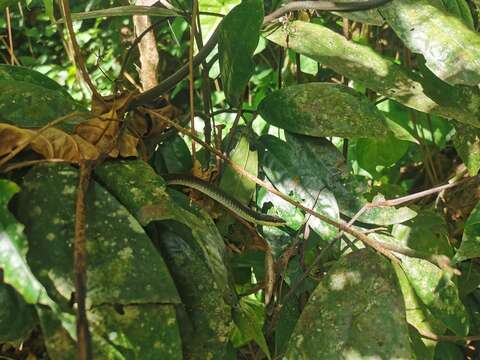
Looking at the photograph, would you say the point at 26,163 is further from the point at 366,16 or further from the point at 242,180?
the point at 366,16

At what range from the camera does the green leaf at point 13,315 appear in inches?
19.4

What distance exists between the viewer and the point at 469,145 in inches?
33.1

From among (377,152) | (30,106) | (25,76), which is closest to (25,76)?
(25,76)

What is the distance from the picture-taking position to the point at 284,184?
2.54ft

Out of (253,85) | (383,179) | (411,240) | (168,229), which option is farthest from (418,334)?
(253,85)

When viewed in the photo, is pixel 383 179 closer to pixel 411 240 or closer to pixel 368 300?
pixel 411 240

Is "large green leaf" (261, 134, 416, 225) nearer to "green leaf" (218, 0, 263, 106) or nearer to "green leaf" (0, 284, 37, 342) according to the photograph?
"green leaf" (218, 0, 263, 106)

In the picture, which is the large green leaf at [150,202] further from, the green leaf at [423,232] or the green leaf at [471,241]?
the green leaf at [423,232]

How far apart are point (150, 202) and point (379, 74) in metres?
0.34

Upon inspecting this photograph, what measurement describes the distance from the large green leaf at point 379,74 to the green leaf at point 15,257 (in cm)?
41

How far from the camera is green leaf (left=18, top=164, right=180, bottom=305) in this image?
1.63ft

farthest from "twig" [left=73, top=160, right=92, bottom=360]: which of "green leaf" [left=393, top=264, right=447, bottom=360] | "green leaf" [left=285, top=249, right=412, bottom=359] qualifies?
"green leaf" [left=393, top=264, right=447, bottom=360]

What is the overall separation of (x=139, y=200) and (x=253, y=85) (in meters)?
1.39

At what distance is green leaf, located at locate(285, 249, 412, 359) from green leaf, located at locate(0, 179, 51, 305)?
0.26m
